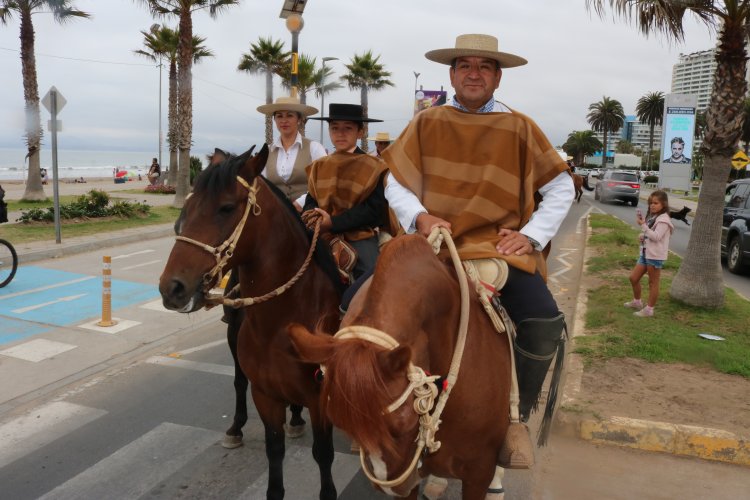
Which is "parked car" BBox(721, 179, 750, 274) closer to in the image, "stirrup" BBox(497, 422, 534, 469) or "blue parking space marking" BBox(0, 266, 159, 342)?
"stirrup" BBox(497, 422, 534, 469)

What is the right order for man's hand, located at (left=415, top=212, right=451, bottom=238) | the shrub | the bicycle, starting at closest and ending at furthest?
man's hand, located at (left=415, top=212, right=451, bottom=238) → the bicycle → the shrub

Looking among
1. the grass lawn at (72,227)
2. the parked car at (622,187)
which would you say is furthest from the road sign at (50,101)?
the parked car at (622,187)

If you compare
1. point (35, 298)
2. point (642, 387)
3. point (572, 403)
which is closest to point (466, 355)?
point (572, 403)

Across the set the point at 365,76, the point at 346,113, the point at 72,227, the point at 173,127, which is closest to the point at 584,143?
the point at 365,76

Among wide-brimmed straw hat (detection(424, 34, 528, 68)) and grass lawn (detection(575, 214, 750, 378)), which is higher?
wide-brimmed straw hat (detection(424, 34, 528, 68))

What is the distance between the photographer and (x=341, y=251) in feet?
13.2

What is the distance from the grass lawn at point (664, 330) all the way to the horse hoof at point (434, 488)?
281 cm

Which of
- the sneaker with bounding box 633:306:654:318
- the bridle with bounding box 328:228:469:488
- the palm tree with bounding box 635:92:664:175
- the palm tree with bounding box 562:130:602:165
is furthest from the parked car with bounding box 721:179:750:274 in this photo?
the palm tree with bounding box 562:130:602:165

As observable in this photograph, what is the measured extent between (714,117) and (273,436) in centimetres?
759

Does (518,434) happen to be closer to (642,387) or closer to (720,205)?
(642,387)

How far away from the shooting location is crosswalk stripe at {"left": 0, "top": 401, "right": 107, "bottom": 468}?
4340mm

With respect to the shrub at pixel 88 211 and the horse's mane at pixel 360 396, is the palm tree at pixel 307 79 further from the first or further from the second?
the horse's mane at pixel 360 396

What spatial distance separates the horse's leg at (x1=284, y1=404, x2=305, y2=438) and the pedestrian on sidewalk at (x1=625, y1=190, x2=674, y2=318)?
517 centimetres

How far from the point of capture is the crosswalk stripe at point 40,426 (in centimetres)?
434
